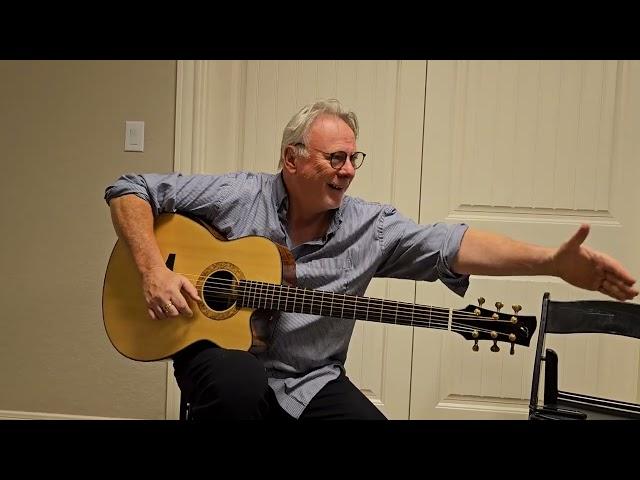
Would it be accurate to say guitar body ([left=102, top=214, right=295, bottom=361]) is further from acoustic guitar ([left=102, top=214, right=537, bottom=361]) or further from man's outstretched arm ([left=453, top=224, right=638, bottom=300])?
man's outstretched arm ([left=453, top=224, right=638, bottom=300])

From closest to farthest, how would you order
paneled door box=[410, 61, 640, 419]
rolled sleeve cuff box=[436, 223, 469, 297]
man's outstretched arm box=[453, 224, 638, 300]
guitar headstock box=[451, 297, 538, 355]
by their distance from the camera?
man's outstretched arm box=[453, 224, 638, 300]
guitar headstock box=[451, 297, 538, 355]
rolled sleeve cuff box=[436, 223, 469, 297]
paneled door box=[410, 61, 640, 419]

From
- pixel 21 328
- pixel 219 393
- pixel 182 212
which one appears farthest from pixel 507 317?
pixel 21 328

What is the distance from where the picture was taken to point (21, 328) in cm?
295

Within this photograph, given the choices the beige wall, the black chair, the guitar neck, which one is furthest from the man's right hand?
the beige wall

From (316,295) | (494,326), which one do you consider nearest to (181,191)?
(316,295)

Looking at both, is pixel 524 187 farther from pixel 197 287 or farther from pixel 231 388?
pixel 231 388

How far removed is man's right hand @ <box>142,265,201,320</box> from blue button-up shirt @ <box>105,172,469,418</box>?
0.61ft

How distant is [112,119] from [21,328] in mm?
898

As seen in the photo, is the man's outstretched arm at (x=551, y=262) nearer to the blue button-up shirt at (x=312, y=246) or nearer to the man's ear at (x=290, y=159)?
the blue button-up shirt at (x=312, y=246)

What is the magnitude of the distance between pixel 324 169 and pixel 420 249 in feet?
1.02

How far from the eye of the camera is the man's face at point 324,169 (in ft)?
6.17

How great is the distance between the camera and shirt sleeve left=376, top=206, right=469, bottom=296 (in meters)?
1.82

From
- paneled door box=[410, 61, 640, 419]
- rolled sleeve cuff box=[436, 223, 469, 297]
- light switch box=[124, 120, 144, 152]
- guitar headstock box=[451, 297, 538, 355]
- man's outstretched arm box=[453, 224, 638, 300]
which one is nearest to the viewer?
man's outstretched arm box=[453, 224, 638, 300]

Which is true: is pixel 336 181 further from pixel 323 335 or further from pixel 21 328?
pixel 21 328
